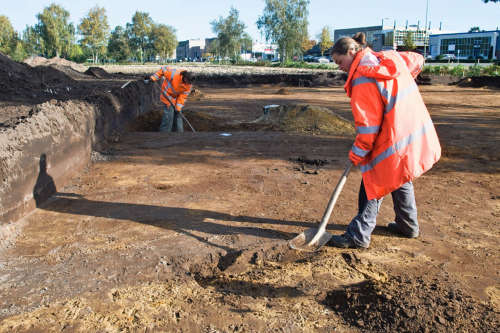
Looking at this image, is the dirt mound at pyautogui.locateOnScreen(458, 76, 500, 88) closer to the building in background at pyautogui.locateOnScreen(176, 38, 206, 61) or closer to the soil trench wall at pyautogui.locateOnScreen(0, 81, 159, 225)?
the soil trench wall at pyautogui.locateOnScreen(0, 81, 159, 225)

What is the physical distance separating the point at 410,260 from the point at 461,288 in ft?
1.59

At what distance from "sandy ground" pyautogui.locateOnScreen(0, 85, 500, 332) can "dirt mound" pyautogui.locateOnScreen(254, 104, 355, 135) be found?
3.35 meters

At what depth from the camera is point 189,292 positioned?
2.81 metres

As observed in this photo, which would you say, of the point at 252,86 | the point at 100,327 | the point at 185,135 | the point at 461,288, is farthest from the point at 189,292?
the point at 252,86

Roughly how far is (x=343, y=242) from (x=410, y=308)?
3.20 feet

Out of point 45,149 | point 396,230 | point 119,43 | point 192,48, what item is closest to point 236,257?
point 396,230

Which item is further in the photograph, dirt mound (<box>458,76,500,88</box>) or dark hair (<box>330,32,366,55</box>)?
dirt mound (<box>458,76,500,88</box>)

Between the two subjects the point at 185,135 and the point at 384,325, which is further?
the point at 185,135

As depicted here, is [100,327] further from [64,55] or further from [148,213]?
[64,55]

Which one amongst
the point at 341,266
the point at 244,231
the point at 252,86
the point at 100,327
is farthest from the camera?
the point at 252,86

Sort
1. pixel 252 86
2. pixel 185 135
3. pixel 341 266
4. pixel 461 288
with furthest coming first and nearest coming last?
pixel 252 86
pixel 185 135
pixel 341 266
pixel 461 288

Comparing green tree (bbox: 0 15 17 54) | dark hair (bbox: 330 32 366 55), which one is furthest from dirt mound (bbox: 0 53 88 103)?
green tree (bbox: 0 15 17 54)

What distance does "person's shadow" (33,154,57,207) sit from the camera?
422cm

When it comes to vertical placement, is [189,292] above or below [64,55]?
below
